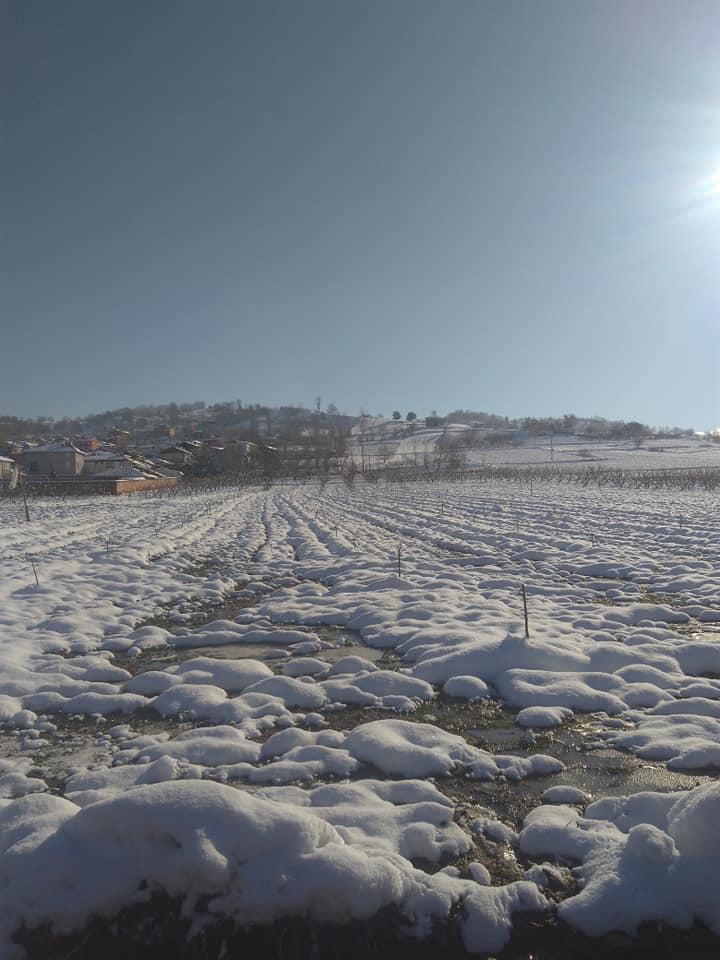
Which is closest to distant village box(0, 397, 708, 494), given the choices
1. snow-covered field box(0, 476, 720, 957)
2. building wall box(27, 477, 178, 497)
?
building wall box(27, 477, 178, 497)

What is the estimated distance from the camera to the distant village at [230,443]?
158 feet

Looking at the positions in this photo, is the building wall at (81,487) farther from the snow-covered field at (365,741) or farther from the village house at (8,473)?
the snow-covered field at (365,741)

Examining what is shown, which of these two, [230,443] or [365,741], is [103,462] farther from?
[365,741]

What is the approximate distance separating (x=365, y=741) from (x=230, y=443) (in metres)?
76.0

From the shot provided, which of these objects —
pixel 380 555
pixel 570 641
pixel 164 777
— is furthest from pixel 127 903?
pixel 380 555

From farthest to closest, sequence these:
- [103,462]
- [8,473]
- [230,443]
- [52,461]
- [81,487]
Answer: [230,443]
[103,462]
[52,461]
[8,473]
[81,487]

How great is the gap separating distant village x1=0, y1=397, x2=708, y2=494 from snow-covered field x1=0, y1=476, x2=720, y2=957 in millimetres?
32937

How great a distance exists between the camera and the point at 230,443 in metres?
77.3

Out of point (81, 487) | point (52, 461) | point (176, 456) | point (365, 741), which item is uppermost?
point (176, 456)

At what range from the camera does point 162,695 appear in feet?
15.7

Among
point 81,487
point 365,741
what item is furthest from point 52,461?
point 365,741

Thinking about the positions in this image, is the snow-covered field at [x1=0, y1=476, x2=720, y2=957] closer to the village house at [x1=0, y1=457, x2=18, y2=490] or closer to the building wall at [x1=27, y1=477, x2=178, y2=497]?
the building wall at [x1=27, y1=477, x2=178, y2=497]

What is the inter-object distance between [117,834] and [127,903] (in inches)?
10.3

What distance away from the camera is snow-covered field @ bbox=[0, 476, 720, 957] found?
232 centimetres
